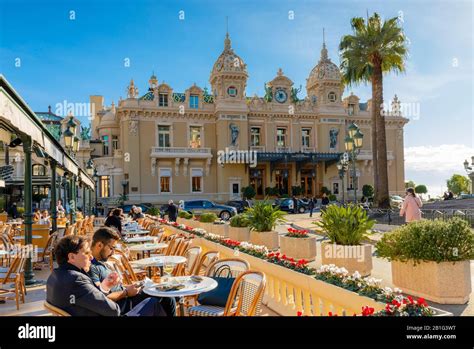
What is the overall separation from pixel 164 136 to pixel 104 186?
7461 mm

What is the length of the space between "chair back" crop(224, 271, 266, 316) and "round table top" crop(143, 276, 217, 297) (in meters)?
0.30

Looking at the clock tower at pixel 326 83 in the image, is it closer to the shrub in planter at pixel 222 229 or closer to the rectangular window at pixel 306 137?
the rectangular window at pixel 306 137

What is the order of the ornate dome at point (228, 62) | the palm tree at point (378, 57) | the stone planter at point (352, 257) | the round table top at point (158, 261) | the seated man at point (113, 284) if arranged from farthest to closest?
the ornate dome at point (228, 62) < the palm tree at point (378, 57) < the stone planter at point (352, 257) < the round table top at point (158, 261) < the seated man at point (113, 284)

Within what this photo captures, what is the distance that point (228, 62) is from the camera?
3906cm

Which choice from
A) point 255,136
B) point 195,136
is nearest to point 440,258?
point 195,136

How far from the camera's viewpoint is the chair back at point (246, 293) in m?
3.93

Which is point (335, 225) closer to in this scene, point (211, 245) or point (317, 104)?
point (211, 245)

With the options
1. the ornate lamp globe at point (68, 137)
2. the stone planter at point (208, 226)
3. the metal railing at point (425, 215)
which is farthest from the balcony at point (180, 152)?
the ornate lamp globe at point (68, 137)

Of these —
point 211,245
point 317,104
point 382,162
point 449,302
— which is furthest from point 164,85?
point 449,302

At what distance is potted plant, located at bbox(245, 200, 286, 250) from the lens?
10.7 metres

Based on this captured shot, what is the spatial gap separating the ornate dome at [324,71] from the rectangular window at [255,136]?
8735mm

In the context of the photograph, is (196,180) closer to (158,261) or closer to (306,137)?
(306,137)
